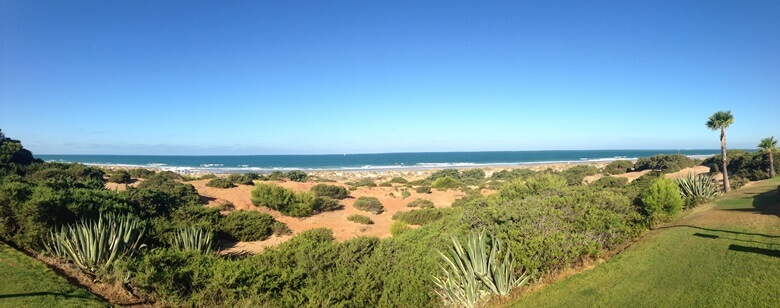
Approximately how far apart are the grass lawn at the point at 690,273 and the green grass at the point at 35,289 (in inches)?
298

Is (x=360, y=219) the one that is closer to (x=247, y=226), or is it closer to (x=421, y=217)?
(x=421, y=217)

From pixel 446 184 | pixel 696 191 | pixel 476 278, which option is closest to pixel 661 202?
pixel 696 191

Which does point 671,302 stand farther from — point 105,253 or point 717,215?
point 105,253

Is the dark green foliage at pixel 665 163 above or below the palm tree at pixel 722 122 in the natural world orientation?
below

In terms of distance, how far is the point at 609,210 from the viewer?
1044 cm

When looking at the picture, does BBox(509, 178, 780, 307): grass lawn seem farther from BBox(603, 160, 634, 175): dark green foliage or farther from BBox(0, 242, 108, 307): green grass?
BBox(603, 160, 634, 175): dark green foliage

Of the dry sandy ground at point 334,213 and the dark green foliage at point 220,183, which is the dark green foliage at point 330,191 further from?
the dark green foliage at point 220,183

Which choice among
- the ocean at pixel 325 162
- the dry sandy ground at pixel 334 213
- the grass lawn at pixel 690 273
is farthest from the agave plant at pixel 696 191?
the ocean at pixel 325 162

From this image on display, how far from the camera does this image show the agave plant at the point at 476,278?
7.07 m

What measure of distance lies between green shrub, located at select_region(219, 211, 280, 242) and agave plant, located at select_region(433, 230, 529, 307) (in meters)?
10.4

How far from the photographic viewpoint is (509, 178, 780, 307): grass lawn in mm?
5902

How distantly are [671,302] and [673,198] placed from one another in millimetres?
8236

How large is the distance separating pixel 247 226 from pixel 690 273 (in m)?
14.6

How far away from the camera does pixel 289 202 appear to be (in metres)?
20.5
